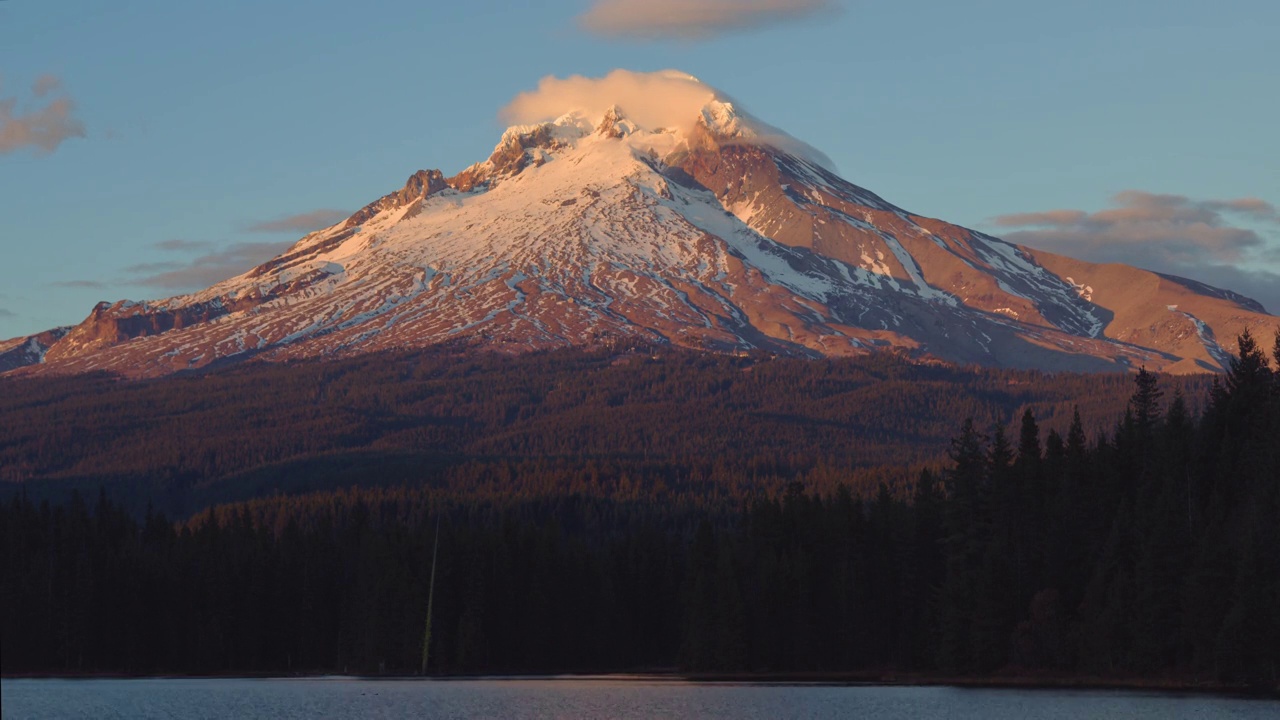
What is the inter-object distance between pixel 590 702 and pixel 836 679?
2711 cm

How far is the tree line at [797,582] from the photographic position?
99375 millimetres

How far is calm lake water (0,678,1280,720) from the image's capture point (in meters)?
84.3

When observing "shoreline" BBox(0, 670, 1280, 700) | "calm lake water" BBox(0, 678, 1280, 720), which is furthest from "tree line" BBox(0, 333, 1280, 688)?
"calm lake water" BBox(0, 678, 1280, 720)

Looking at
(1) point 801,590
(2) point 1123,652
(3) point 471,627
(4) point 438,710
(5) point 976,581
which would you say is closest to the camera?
(4) point 438,710

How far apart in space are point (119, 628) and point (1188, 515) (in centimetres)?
8435

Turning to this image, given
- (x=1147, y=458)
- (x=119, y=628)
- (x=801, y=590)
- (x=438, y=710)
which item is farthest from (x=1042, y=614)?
(x=119, y=628)

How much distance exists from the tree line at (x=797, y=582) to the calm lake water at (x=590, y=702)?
24.2 ft

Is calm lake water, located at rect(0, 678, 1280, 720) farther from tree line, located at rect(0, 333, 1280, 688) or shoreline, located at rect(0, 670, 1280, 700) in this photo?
tree line, located at rect(0, 333, 1280, 688)

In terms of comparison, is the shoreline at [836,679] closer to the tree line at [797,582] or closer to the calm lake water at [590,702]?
the tree line at [797,582]

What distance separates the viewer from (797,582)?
124m

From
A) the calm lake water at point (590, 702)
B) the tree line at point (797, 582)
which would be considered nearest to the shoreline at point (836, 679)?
the tree line at point (797, 582)

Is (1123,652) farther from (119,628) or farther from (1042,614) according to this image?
(119,628)

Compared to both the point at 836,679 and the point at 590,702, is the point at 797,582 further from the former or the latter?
the point at 590,702

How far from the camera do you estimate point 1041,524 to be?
114 meters
